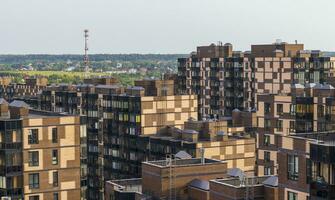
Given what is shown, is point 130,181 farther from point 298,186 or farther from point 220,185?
point 298,186

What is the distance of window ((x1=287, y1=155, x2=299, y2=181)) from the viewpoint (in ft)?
225

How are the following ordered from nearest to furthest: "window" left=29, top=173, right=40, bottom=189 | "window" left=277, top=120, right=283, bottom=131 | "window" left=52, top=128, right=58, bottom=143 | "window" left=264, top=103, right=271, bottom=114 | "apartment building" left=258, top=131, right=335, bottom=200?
"apartment building" left=258, top=131, right=335, bottom=200 < "window" left=29, top=173, right=40, bottom=189 < "window" left=52, top=128, right=58, bottom=143 < "window" left=277, top=120, right=283, bottom=131 < "window" left=264, top=103, right=271, bottom=114

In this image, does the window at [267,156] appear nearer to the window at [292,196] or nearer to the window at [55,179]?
the window at [55,179]

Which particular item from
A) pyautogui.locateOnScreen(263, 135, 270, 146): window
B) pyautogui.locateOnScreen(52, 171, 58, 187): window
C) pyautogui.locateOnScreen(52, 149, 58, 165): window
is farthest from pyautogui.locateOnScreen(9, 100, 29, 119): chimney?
pyautogui.locateOnScreen(263, 135, 270, 146): window

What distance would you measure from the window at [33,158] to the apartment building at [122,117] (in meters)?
37.4

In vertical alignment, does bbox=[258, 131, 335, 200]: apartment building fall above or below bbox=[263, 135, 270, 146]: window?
above

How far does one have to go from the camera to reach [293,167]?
68938 millimetres

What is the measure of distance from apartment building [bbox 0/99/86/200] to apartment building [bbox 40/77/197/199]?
34.9 m

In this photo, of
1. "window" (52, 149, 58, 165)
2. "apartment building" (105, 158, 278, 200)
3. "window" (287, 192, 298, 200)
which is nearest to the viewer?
"window" (287, 192, 298, 200)

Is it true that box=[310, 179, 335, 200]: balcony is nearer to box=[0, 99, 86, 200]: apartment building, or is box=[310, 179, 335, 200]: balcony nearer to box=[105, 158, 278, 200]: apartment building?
box=[105, 158, 278, 200]: apartment building

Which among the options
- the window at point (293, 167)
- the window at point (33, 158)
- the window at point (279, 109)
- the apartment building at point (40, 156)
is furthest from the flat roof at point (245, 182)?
the window at point (279, 109)

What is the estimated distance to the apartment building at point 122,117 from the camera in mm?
139750

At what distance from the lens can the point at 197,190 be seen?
8350cm

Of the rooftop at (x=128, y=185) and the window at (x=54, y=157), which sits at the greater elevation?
the window at (x=54, y=157)
